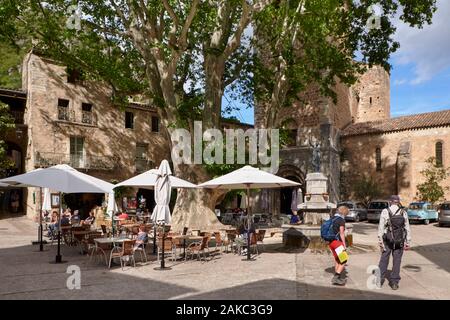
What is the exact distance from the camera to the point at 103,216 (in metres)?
20.4

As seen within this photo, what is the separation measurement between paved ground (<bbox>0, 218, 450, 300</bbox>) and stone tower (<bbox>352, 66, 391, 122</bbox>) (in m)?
33.0

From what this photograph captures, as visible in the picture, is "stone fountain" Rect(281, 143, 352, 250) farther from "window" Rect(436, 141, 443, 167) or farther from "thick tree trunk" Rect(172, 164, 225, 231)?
"window" Rect(436, 141, 443, 167)

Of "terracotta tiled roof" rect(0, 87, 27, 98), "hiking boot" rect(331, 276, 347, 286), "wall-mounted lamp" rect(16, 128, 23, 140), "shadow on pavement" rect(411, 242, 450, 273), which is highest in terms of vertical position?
"terracotta tiled roof" rect(0, 87, 27, 98)

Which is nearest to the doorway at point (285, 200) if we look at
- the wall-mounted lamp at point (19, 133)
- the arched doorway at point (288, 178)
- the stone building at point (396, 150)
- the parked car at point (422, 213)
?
the arched doorway at point (288, 178)

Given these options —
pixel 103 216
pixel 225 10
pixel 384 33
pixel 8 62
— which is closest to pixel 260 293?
pixel 225 10

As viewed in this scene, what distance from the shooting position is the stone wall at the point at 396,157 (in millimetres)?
31828

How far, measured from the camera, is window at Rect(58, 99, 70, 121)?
92.0 ft

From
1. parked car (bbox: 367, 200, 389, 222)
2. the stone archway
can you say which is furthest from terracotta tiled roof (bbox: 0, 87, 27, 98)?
parked car (bbox: 367, 200, 389, 222)

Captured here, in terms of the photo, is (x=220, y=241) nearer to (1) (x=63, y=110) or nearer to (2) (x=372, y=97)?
(1) (x=63, y=110)

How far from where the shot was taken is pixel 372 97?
44125 millimetres

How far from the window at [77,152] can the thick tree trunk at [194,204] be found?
12.7m

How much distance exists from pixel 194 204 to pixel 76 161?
13590mm

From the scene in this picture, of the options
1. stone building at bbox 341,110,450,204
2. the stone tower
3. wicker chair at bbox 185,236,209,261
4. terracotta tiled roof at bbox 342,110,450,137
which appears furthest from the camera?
the stone tower

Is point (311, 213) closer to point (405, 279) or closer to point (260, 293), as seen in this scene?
point (405, 279)
